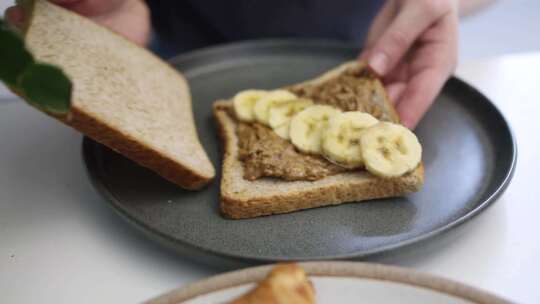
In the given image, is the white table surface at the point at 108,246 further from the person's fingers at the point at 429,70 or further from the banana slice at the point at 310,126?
the banana slice at the point at 310,126

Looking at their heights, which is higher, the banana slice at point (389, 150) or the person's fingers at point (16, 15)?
the person's fingers at point (16, 15)

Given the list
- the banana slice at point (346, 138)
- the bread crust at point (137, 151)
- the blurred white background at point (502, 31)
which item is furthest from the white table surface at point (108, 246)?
the blurred white background at point (502, 31)

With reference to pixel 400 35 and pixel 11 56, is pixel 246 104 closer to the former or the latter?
pixel 400 35

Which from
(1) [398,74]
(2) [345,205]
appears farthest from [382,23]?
(2) [345,205]

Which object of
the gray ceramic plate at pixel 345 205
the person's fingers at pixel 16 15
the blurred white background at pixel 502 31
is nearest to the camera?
the gray ceramic plate at pixel 345 205

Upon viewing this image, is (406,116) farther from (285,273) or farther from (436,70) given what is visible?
(285,273)

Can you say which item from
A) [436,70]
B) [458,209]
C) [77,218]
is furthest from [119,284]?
[436,70]

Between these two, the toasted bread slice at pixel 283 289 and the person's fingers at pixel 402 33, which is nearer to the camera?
the toasted bread slice at pixel 283 289
